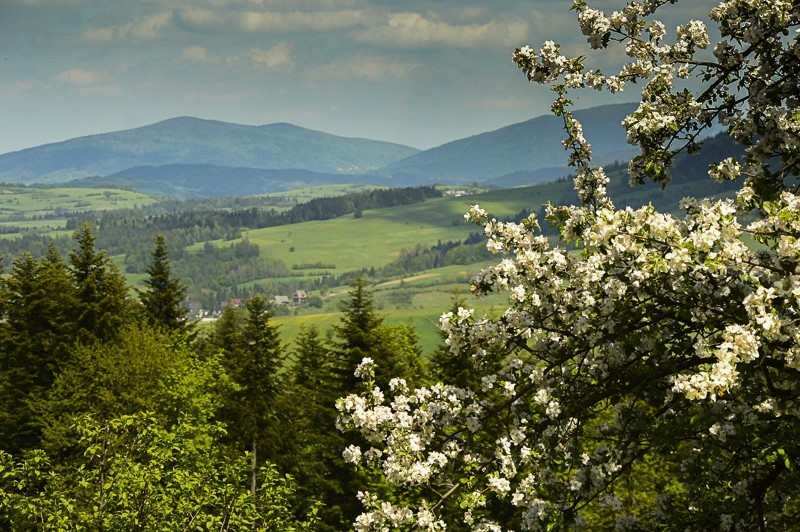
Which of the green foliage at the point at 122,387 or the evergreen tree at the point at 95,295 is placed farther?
the evergreen tree at the point at 95,295

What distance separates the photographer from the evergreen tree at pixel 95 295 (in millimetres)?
46438

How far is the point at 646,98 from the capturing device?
11.8m

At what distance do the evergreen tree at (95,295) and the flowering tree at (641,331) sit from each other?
39119 millimetres

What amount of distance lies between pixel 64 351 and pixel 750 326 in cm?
4184

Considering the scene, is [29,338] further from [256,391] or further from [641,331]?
[641,331]

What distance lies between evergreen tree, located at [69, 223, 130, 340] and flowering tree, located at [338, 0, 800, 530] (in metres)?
39.1

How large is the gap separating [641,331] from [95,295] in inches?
1668

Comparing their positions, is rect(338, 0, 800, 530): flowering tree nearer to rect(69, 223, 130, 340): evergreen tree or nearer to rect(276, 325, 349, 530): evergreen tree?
rect(276, 325, 349, 530): evergreen tree

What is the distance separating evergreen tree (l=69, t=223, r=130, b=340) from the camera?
4644 centimetres

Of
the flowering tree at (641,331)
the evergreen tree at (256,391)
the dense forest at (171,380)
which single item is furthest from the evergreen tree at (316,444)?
the flowering tree at (641,331)

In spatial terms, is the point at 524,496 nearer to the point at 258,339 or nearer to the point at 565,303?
the point at 565,303

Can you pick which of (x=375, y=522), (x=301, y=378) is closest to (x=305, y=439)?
(x=301, y=378)

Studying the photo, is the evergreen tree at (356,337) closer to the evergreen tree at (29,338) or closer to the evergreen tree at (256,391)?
the evergreen tree at (256,391)

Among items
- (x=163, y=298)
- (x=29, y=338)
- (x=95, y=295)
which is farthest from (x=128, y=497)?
(x=163, y=298)
